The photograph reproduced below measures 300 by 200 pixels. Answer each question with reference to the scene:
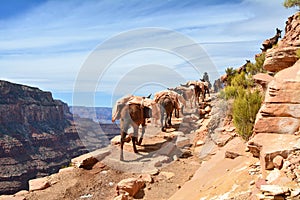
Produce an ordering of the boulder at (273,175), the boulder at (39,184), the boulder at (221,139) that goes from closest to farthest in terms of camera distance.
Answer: the boulder at (273,175) < the boulder at (39,184) < the boulder at (221,139)

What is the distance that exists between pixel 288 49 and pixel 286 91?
109 inches

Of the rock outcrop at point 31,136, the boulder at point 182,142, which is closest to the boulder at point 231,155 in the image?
the boulder at point 182,142

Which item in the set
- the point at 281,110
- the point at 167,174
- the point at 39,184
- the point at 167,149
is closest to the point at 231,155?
the point at 281,110

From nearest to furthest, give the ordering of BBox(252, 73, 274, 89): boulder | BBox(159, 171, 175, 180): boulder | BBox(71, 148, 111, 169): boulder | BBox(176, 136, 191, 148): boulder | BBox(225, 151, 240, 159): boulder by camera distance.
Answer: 1. BBox(225, 151, 240, 159): boulder
2. BBox(252, 73, 274, 89): boulder
3. BBox(159, 171, 175, 180): boulder
4. BBox(71, 148, 111, 169): boulder
5. BBox(176, 136, 191, 148): boulder

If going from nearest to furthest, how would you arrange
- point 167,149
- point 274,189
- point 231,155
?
point 274,189, point 231,155, point 167,149

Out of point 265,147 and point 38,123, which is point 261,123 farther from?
point 38,123

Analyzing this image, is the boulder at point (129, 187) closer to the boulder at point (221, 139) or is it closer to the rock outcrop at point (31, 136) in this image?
the boulder at point (221, 139)

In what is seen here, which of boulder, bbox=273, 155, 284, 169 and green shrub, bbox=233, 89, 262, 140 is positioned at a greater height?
green shrub, bbox=233, 89, 262, 140

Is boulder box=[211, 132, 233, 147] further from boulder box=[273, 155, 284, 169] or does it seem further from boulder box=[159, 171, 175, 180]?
boulder box=[273, 155, 284, 169]

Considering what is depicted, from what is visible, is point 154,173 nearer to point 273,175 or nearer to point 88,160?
point 88,160

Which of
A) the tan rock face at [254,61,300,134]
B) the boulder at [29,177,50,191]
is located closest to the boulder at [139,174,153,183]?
the boulder at [29,177,50,191]

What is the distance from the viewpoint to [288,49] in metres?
8.39

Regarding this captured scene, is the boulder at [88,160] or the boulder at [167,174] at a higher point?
the boulder at [88,160]

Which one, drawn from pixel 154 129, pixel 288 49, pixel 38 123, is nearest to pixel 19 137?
pixel 38 123
